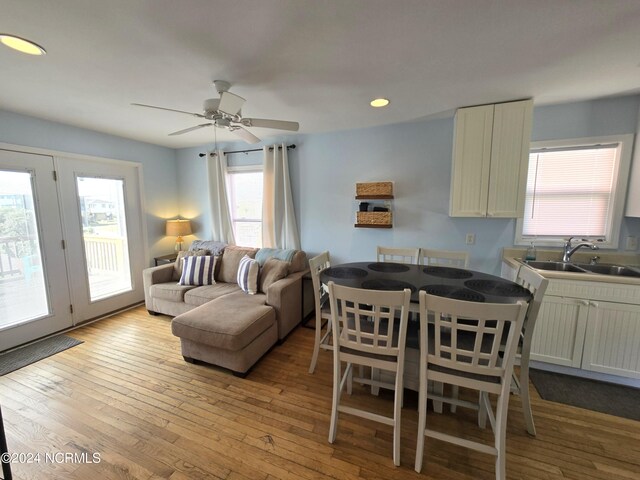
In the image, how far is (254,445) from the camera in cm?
166

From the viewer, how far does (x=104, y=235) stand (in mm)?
3605

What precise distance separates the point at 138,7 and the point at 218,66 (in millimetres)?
577

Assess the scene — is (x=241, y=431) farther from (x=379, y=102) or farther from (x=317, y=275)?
(x=379, y=102)

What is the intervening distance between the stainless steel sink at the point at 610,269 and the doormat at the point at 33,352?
17.4 feet

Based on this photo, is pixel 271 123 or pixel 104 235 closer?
pixel 271 123

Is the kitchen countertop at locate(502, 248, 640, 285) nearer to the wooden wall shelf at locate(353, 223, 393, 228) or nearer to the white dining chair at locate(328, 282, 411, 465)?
the wooden wall shelf at locate(353, 223, 393, 228)

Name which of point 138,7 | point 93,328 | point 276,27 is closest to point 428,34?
point 276,27

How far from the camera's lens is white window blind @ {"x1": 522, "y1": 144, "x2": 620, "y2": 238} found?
101 inches

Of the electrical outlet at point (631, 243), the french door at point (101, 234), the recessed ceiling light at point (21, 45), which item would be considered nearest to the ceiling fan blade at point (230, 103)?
the recessed ceiling light at point (21, 45)

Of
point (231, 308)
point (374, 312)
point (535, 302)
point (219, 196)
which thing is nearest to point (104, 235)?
point (219, 196)

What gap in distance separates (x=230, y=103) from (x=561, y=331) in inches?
131

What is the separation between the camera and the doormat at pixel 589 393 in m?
1.94

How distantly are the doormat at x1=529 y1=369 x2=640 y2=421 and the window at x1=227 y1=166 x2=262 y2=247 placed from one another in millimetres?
3629

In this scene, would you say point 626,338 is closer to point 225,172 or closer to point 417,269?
point 417,269
